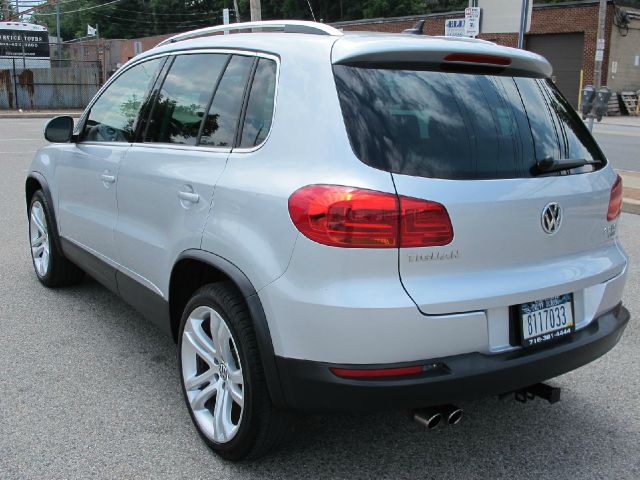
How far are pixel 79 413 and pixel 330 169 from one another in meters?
1.91

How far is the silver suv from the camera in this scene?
7.71 feet

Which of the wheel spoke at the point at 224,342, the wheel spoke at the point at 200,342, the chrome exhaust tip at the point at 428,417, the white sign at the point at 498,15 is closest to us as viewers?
the chrome exhaust tip at the point at 428,417

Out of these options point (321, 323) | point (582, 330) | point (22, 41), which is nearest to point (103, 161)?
point (321, 323)

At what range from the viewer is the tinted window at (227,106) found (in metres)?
3.00

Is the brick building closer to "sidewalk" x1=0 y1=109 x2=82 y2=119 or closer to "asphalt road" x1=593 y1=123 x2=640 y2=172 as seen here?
"sidewalk" x1=0 y1=109 x2=82 y2=119

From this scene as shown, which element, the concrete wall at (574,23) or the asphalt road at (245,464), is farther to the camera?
the concrete wall at (574,23)

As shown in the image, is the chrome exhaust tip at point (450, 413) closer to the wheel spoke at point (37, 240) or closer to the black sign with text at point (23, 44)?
the wheel spoke at point (37, 240)

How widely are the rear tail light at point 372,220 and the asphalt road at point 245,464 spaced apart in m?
0.90

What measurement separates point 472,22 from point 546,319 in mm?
8755

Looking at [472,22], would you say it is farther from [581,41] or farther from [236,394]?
[581,41]

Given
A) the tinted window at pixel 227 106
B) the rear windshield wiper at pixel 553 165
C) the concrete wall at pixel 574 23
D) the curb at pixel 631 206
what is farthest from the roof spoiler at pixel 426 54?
the concrete wall at pixel 574 23

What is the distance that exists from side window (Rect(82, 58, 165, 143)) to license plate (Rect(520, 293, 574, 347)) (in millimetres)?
2447

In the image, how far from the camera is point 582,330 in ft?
9.23

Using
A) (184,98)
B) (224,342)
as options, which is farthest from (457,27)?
(224,342)
